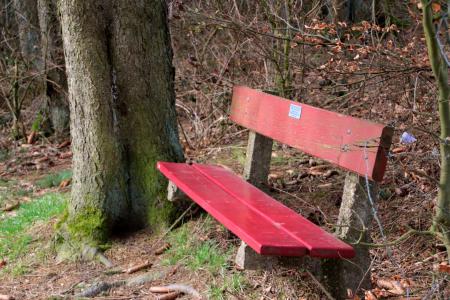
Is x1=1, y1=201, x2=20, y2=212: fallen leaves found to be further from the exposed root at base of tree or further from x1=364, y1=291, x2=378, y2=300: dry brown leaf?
x1=364, y1=291, x2=378, y2=300: dry brown leaf

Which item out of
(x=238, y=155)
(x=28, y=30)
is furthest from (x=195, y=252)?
(x=28, y=30)

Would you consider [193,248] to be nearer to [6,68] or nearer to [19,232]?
[19,232]

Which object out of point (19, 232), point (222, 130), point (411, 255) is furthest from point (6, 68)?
point (411, 255)

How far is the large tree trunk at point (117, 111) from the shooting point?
4566 mm

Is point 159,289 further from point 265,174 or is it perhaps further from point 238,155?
point 238,155

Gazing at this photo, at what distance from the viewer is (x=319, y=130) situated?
3777 millimetres

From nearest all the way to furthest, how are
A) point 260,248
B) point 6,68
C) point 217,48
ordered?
1. point 260,248
2. point 217,48
3. point 6,68

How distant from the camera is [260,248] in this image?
284 cm

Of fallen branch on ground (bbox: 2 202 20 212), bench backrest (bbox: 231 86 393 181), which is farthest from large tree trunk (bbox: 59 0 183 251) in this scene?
fallen branch on ground (bbox: 2 202 20 212)

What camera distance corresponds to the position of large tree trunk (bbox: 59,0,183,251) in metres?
4.57

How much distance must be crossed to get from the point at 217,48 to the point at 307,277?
16.5 feet

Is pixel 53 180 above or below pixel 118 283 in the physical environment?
below

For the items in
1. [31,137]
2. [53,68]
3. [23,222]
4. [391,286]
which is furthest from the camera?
[31,137]

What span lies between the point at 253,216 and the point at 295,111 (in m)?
0.90
